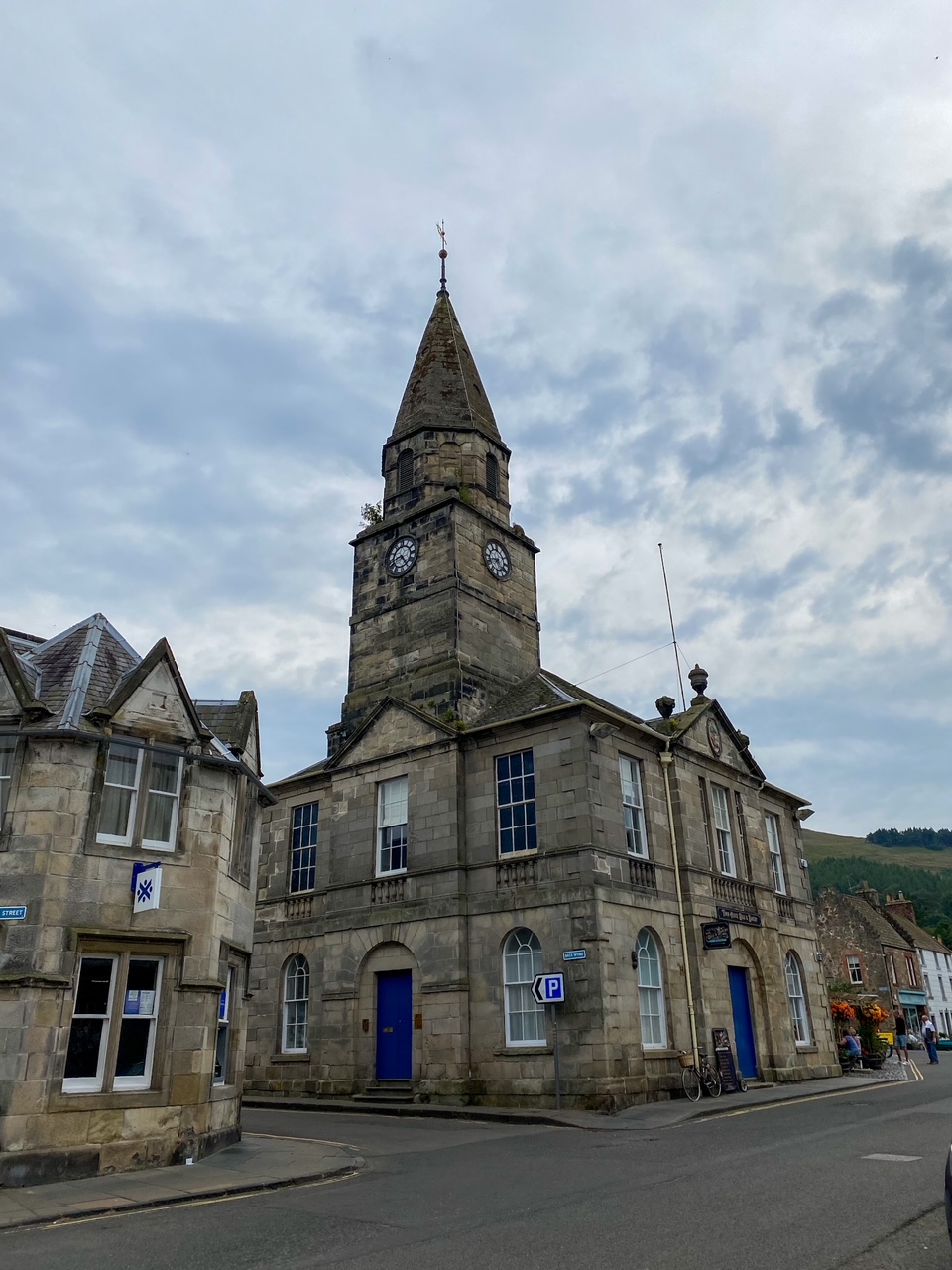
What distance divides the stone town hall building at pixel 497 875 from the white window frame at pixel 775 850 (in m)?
0.12

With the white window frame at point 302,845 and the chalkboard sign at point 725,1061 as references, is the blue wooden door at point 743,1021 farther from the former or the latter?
the white window frame at point 302,845

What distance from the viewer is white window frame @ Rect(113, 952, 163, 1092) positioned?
1382 cm

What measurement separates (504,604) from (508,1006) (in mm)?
13622

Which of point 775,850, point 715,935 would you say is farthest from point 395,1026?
point 775,850

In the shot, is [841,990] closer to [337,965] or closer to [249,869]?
[337,965]

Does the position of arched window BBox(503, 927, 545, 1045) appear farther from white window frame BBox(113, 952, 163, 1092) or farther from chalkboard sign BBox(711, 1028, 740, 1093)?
white window frame BBox(113, 952, 163, 1092)

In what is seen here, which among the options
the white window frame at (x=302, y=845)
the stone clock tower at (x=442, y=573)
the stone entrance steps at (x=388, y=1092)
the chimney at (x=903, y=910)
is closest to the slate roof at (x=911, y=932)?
the chimney at (x=903, y=910)

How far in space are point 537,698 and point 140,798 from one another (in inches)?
473

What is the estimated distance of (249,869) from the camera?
18391mm

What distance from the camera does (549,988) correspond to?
2027 centimetres

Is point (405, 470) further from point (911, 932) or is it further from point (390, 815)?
point (911, 932)

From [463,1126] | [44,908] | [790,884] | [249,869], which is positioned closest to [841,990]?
[790,884]

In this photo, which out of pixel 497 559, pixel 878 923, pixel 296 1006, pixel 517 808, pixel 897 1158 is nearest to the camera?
pixel 897 1158

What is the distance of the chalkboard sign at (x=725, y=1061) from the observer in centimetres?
2211
